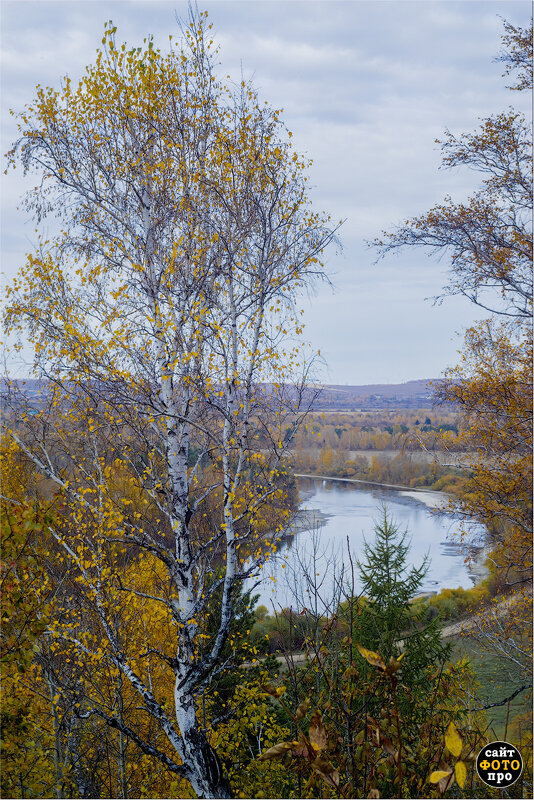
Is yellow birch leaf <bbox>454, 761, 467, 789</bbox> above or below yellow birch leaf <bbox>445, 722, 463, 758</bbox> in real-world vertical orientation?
below

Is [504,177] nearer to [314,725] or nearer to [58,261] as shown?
[58,261]

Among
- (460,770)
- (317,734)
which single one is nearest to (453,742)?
(460,770)

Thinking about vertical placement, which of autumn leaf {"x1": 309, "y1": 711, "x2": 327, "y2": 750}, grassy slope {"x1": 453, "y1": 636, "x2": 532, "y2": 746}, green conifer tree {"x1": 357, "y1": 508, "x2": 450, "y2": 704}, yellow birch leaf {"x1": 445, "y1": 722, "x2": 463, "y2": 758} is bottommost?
grassy slope {"x1": 453, "y1": 636, "x2": 532, "y2": 746}

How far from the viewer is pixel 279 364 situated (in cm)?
531

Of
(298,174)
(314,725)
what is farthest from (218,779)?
(298,174)

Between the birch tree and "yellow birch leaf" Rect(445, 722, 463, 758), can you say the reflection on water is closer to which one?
the birch tree

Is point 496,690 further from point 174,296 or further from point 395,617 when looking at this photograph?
point 174,296

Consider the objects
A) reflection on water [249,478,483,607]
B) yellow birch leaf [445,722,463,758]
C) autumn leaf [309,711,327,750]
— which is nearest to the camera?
yellow birch leaf [445,722,463,758]

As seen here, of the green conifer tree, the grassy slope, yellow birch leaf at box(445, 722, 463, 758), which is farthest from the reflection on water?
yellow birch leaf at box(445, 722, 463, 758)

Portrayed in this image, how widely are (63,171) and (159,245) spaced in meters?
1.12

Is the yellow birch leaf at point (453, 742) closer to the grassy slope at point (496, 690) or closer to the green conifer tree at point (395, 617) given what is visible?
the green conifer tree at point (395, 617)

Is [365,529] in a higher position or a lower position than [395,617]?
lower

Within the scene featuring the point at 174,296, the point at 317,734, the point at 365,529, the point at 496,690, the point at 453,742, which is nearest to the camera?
the point at 453,742

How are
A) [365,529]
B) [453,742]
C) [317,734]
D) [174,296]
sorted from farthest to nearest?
[365,529], [174,296], [317,734], [453,742]
